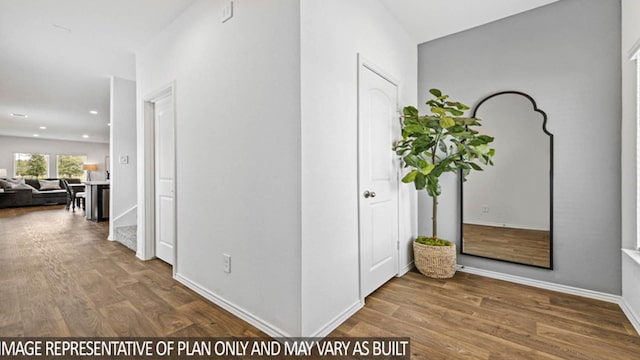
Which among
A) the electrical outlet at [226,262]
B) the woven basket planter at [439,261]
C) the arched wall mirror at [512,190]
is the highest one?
the arched wall mirror at [512,190]

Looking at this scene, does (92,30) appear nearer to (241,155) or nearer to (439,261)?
(241,155)

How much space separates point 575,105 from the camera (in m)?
2.38

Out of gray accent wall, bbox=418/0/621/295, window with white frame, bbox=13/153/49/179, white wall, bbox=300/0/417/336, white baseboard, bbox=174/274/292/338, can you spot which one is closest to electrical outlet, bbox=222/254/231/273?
white baseboard, bbox=174/274/292/338

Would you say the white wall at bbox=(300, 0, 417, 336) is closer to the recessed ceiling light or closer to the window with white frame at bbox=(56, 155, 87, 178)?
the recessed ceiling light

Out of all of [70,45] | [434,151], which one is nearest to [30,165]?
[70,45]

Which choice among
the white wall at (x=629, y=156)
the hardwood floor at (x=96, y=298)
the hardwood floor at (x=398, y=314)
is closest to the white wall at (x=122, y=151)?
the hardwood floor at (x=96, y=298)

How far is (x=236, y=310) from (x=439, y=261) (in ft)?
6.21

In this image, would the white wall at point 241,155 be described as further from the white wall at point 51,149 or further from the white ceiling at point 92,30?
Answer: the white wall at point 51,149

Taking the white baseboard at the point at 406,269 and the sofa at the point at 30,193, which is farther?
the sofa at the point at 30,193

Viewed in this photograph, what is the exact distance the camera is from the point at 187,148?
2512 mm

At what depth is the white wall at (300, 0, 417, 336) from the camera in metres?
1.67

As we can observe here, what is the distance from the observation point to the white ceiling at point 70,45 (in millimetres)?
2555

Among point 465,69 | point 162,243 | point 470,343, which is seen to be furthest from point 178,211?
point 465,69

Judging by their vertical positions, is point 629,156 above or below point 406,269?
above
